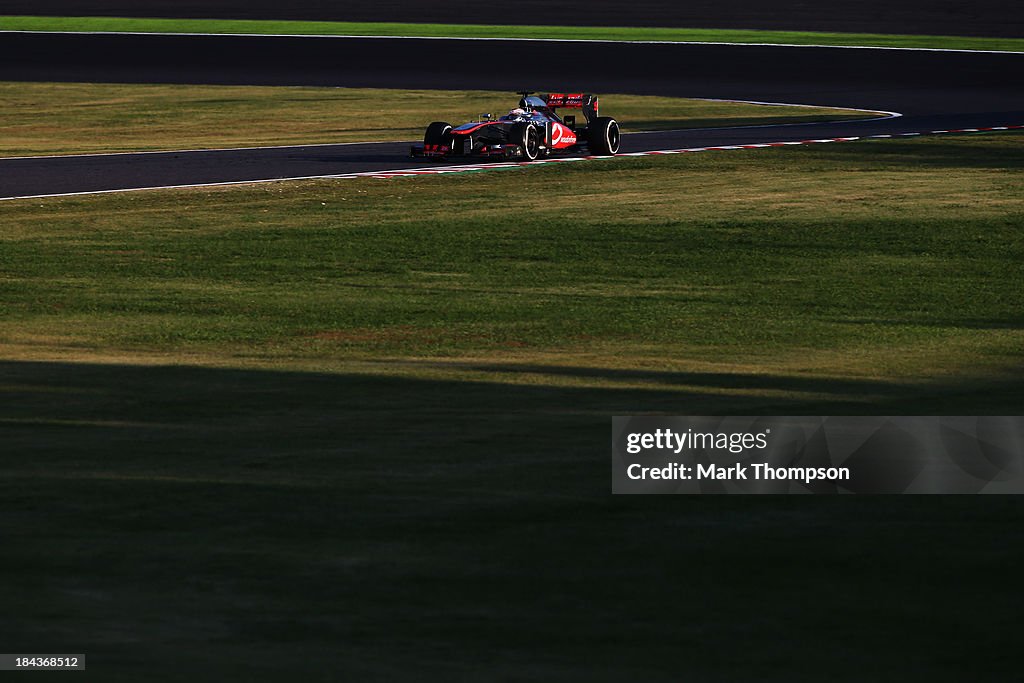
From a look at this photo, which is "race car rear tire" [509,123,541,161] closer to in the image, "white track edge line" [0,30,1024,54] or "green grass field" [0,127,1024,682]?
"green grass field" [0,127,1024,682]

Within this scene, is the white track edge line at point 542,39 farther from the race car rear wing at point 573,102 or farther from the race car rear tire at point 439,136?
the race car rear tire at point 439,136

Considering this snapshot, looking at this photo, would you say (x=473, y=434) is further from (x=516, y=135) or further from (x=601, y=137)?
(x=601, y=137)

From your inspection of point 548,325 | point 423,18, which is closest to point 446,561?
point 548,325

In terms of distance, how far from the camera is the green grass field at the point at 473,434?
5.90 meters

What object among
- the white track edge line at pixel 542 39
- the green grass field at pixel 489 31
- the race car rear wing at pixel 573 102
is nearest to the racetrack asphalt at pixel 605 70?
the white track edge line at pixel 542 39

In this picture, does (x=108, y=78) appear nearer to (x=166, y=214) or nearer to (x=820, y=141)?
(x=820, y=141)

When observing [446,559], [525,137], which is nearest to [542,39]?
[525,137]

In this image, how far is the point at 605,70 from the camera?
53406 millimetres

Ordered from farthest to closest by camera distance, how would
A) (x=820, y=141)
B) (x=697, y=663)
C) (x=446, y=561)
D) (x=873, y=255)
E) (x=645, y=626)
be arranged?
(x=820, y=141) → (x=873, y=255) → (x=446, y=561) → (x=645, y=626) → (x=697, y=663)

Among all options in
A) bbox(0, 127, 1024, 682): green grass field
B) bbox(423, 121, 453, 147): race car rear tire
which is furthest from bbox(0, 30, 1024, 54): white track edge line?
bbox(0, 127, 1024, 682): green grass field

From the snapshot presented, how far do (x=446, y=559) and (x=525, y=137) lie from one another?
72.0 feet

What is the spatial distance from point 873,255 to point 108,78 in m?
36.9

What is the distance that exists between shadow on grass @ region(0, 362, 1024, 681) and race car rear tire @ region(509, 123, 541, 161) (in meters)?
18.6

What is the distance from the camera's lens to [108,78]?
51719 millimetres
